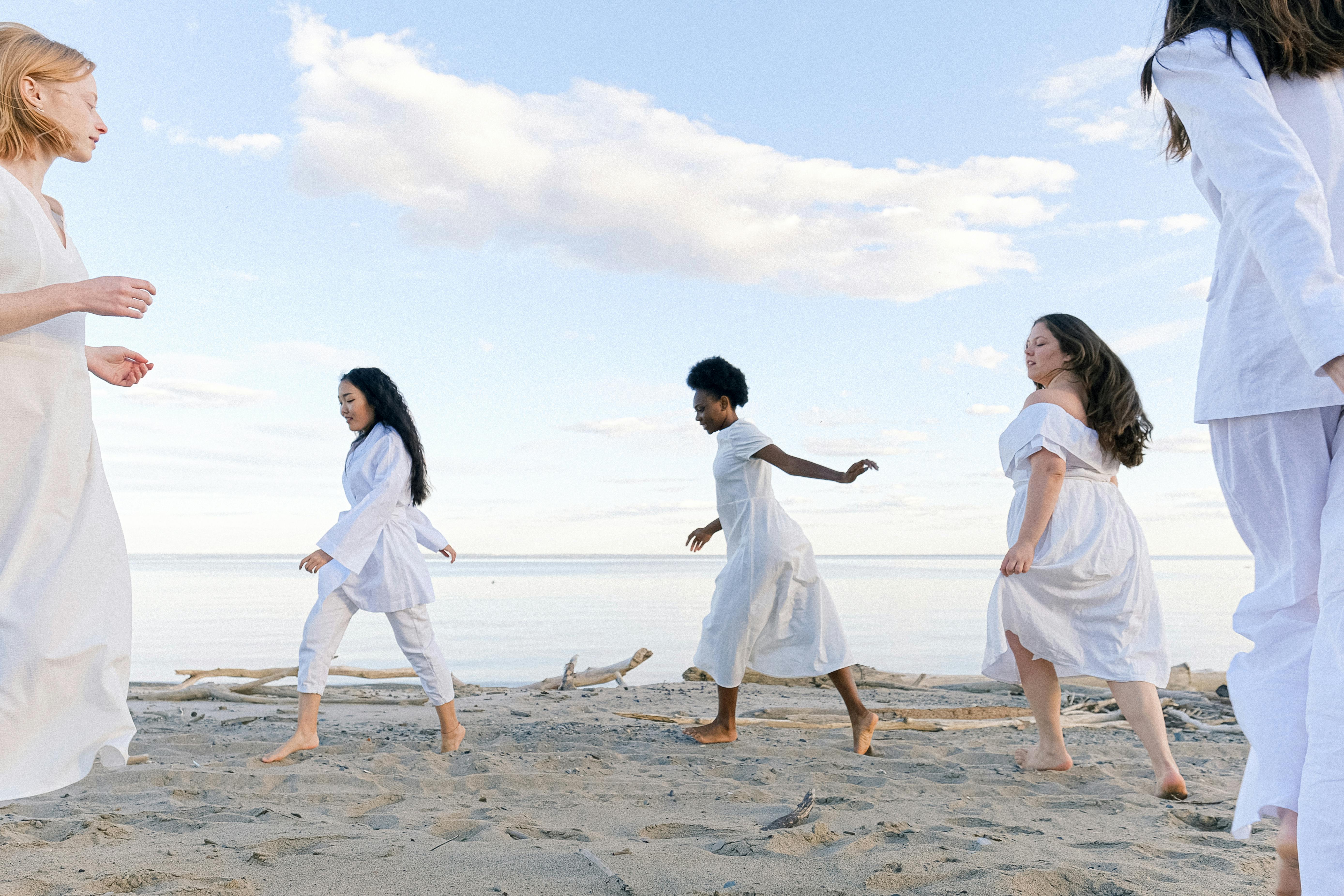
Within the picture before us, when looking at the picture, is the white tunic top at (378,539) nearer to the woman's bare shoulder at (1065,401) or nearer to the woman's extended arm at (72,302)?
the woman's extended arm at (72,302)

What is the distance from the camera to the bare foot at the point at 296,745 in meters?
4.64

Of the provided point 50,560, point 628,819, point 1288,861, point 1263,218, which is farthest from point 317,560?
point 1263,218

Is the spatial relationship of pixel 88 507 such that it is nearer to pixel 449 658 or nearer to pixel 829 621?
pixel 829 621

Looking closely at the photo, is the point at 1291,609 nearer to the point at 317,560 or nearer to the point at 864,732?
the point at 864,732

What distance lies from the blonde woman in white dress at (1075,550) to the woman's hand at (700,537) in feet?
6.91

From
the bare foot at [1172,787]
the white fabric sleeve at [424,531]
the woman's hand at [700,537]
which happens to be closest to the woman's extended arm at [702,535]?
the woman's hand at [700,537]

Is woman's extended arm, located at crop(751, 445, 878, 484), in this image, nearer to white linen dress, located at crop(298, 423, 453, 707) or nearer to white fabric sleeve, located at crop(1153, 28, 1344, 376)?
white linen dress, located at crop(298, 423, 453, 707)

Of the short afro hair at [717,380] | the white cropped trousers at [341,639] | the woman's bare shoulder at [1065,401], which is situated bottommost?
the white cropped trousers at [341,639]

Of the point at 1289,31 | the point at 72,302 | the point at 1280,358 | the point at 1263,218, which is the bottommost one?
the point at 1280,358

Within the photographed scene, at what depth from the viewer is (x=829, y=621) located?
5.15 meters

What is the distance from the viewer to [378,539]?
5.11 metres

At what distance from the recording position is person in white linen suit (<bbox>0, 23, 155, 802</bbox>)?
2025mm

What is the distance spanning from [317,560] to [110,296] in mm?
3114

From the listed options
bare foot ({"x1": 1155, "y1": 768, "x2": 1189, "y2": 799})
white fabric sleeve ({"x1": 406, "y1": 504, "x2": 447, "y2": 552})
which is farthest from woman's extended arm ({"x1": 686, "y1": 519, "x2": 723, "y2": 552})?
bare foot ({"x1": 1155, "y1": 768, "x2": 1189, "y2": 799})
